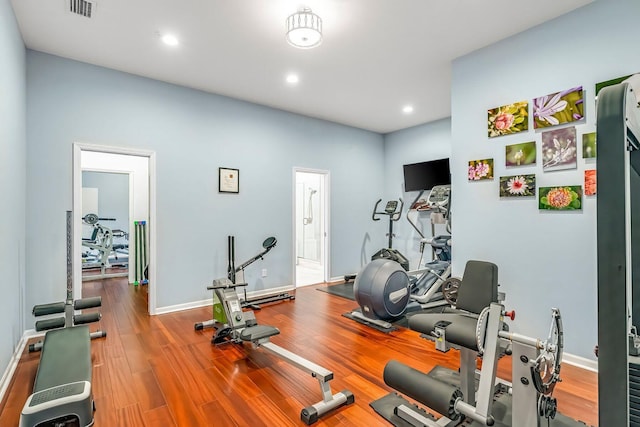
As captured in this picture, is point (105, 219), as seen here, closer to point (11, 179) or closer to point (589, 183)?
point (11, 179)

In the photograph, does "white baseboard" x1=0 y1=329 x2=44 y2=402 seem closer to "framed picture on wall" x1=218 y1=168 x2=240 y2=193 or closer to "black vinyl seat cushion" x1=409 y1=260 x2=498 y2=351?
"framed picture on wall" x1=218 y1=168 x2=240 y2=193

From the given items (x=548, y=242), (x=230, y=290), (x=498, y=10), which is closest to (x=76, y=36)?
(x=230, y=290)

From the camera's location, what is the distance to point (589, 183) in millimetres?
2664

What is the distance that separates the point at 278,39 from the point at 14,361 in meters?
3.86

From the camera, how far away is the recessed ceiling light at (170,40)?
3213 millimetres

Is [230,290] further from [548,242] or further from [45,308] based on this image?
[548,242]

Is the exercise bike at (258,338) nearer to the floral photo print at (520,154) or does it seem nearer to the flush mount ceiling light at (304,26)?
the flush mount ceiling light at (304,26)

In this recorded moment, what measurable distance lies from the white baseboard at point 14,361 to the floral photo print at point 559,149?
4790mm

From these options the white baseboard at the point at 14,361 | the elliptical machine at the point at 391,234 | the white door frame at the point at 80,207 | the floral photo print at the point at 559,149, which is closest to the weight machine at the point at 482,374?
the floral photo print at the point at 559,149

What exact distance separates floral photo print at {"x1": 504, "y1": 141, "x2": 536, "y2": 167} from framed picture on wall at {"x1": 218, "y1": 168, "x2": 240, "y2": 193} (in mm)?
3630

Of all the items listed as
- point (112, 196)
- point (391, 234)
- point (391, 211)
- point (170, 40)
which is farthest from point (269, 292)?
point (112, 196)

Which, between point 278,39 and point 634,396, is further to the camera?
point 278,39

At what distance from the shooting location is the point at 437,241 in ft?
16.5

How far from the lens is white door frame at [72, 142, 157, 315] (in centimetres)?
370
